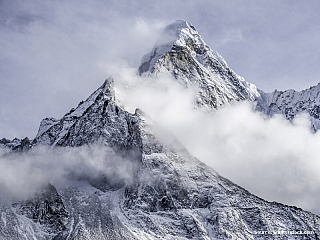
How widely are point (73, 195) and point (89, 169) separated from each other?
1731 centimetres

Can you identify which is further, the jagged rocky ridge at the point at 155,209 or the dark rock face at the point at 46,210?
the dark rock face at the point at 46,210

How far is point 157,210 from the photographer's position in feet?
517

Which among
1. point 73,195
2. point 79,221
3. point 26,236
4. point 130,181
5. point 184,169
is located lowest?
point 26,236

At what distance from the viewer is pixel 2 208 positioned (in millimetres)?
150500

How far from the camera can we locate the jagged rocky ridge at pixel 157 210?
145m

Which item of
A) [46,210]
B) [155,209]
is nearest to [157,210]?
[155,209]

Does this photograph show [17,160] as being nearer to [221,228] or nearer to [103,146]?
[103,146]

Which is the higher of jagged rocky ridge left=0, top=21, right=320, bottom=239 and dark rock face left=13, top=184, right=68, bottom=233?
jagged rocky ridge left=0, top=21, right=320, bottom=239

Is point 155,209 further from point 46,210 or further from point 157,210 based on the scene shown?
point 46,210

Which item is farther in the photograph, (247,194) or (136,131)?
(136,131)

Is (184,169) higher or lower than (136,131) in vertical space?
lower

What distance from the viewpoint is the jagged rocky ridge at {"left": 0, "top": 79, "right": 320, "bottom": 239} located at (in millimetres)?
145375

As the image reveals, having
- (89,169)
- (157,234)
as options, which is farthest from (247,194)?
(89,169)

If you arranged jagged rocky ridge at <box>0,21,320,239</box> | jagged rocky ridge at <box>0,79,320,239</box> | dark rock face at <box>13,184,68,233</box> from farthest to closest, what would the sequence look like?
dark rock face at <box>13,184,68,233</box>, jagged rocky ridge at <box>0,21,320,239</box>, jagged rocky ridge at <box>0,79,320,239</box>
